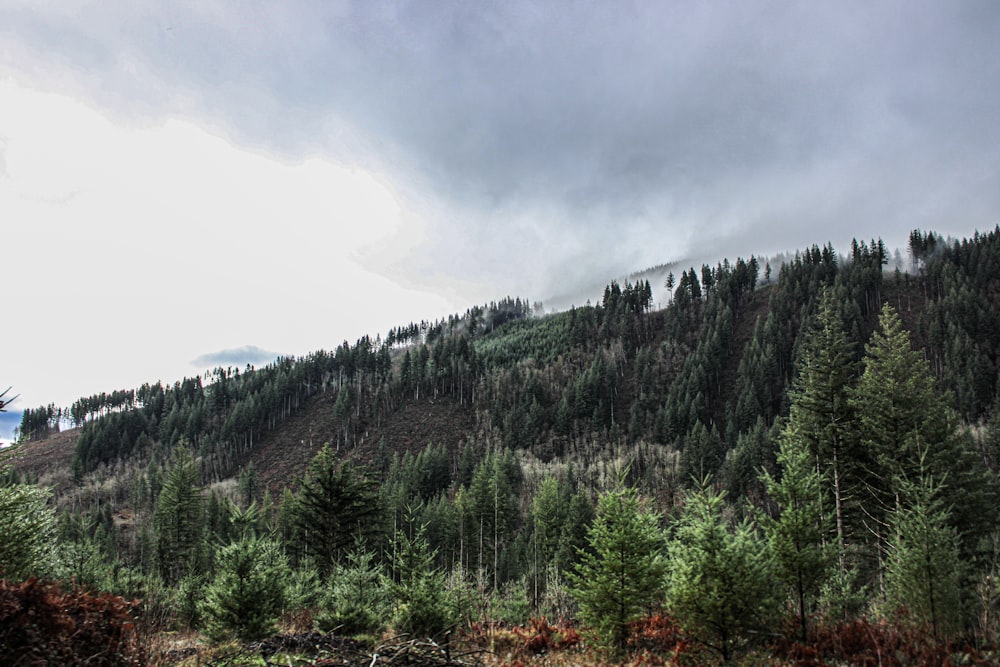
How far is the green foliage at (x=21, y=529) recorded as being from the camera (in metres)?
13.7

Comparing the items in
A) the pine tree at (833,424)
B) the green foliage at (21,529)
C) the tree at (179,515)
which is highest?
the pine tree at (833,424)

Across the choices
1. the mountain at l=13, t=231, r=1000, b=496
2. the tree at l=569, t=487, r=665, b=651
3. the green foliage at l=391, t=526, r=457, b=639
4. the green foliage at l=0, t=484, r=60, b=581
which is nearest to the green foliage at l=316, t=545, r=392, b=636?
the green foliage at l=391, t=526, r=457, b=639

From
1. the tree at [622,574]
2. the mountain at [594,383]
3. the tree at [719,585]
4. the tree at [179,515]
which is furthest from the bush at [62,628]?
the mountain at [594,383]

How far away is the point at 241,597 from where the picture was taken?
15.7 m

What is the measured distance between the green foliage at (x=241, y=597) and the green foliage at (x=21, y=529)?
465 cm

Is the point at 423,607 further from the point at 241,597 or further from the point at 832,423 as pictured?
the point at 832,423

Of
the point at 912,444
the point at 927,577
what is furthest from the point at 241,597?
A: the point at 912,444

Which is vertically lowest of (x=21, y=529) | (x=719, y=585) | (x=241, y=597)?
(x=241, y=597)

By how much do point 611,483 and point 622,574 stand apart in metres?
51.9

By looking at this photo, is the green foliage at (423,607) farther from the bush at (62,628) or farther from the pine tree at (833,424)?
the pine tree at (833,424)

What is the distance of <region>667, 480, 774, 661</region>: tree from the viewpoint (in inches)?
437

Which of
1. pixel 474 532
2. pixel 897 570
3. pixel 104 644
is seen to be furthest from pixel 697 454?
pixel 104 644

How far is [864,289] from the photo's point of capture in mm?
119500

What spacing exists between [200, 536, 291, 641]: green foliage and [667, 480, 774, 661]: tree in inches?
521
